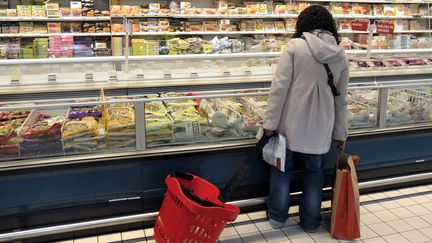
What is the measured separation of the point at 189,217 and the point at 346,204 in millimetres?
1084

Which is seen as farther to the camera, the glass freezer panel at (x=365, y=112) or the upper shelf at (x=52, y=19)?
the upper shelf at (x=52, y=19)

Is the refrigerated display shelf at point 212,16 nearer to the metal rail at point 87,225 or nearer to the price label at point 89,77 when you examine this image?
the price label at point 89,77

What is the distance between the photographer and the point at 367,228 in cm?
297

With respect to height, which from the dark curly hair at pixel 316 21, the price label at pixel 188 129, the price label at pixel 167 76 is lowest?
the price label at pixel 188 129

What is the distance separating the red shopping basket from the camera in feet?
7.64

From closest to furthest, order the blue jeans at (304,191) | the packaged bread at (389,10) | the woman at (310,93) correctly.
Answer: the woman at (310,93) → the blue jeans at (304,191) → the packaged bread at (389,10)

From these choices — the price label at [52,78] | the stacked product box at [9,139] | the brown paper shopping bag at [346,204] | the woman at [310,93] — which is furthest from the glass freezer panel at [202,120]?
the price label at [52,78]

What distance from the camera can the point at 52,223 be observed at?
8.93 feet

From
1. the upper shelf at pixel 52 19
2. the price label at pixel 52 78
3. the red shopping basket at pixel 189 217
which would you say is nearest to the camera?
Result: the red shopping basket at pixel 189 217

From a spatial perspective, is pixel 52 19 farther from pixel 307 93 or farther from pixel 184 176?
pixel 307 93

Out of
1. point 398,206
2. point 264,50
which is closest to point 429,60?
point 264,50

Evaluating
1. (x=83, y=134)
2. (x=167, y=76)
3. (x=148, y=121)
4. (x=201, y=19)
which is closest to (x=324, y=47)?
(x=148, y=121)

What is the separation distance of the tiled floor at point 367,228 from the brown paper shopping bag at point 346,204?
85 millimetres

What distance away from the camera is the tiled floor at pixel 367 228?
2816mm
